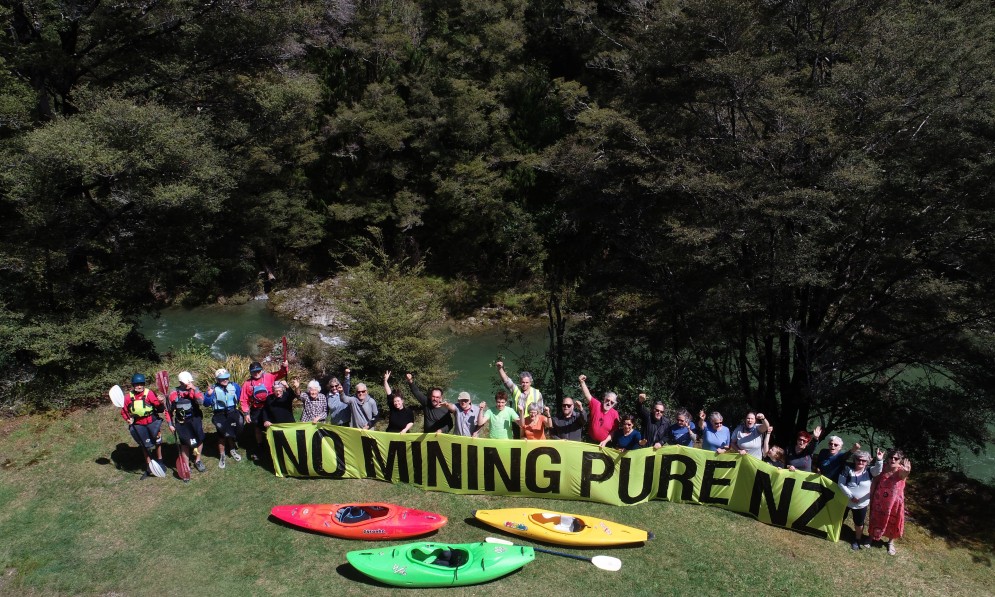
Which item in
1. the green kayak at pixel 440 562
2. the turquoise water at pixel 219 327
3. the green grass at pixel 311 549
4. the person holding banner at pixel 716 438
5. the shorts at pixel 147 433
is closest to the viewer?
the green kayak at pixel 440 562

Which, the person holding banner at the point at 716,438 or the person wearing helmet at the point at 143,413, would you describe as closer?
the person holding banner at the point at 716,438

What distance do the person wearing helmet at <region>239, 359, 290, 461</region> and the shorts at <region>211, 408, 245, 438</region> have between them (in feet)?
0.80

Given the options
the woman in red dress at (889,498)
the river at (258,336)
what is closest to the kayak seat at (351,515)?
the woman in red dress at (889,498)

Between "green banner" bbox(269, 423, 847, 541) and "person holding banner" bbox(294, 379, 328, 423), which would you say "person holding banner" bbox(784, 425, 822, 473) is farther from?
"person holding banner" bbox(294, 379, 328, 423)

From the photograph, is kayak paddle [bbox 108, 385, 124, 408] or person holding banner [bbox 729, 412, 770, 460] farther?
kayak paddle [bbox 108, 385, 124, 408]

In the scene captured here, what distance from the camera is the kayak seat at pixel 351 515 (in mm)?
9211

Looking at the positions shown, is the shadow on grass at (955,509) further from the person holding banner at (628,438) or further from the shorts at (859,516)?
the person holding banner at (628,438)

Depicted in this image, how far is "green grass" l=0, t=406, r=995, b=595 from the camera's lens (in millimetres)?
8141

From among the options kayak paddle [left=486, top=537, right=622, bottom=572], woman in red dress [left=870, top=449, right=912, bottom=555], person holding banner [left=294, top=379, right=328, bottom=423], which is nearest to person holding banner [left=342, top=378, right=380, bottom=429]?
person holding banner [left=294, top=379, right=328, bottom=423]

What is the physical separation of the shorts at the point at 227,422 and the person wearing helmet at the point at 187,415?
28cm

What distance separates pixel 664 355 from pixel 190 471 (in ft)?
37.0

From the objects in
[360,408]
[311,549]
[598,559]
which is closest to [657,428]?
[598,559]

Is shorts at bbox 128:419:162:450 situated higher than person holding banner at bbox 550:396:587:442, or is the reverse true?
person holding banner at bbox 550:396:587:442

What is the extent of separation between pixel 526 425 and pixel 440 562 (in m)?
2.58
